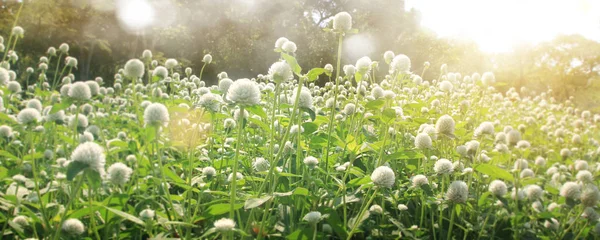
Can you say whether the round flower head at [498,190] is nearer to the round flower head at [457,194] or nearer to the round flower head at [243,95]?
the round flower head at [457,194]

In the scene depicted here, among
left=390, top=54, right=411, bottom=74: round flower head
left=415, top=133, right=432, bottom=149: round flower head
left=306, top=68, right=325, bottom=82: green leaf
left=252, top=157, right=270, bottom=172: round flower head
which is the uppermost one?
left=390, top=54, right=411, bottom=74: round flower head

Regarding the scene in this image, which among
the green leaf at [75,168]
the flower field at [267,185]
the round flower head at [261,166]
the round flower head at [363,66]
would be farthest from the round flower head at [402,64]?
the green leaf at [75,168]

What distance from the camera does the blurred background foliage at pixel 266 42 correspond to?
53.8ft

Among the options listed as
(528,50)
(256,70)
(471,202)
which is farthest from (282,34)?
(471,202)

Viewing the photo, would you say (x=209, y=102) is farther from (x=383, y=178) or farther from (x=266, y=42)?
(x=266, y=42)

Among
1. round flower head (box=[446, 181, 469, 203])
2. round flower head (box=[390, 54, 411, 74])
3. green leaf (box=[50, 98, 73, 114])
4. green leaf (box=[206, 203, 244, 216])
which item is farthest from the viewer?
round flower head (box=[390, 54, 411, 74])

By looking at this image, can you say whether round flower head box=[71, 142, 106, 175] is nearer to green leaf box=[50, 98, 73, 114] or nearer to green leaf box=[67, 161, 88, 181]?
green leaf box=[67, 161, 88, 181]

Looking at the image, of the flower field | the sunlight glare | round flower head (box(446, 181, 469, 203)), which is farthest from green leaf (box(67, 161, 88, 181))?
the sunlight glare

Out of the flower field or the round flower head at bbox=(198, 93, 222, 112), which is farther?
the round flower head at bbox=(198, 93, 222, 112)

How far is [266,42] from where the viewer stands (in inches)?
876

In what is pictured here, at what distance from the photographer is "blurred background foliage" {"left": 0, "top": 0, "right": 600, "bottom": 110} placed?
53.8 ft

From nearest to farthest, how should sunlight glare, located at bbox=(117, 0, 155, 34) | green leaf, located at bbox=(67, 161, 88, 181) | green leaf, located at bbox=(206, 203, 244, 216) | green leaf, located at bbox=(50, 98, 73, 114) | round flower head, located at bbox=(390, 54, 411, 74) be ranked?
green leaf, located at bbox=(67, 161, 88, 181)
green leaf, located at bbox=(206, 203, 244, 216)
green leaf, located at bbox=(50, 98, 73, 114)
round flower head, located at bbox=(390, 54, 411, 74)
sunlight glare, located at bbox=(117, 0, 155, 34)

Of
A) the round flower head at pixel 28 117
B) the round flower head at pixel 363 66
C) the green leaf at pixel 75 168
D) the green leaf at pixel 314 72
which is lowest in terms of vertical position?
the green leaf at pixel 75 168

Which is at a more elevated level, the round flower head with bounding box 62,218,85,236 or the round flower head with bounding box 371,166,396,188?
the round flower head with bounding box 371,166,396,188
